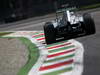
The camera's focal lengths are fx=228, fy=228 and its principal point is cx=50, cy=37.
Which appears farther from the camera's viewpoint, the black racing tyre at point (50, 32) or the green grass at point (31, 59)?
the black racing tyre at point (50, 32)

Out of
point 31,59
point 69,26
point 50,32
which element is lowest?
point 31,59

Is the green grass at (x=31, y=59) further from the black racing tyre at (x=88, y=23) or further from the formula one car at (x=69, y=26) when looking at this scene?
the black racing tyre at (x=88, y=23)

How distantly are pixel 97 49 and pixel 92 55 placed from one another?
813 mm

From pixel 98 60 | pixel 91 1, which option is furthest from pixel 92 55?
pixel 91 1

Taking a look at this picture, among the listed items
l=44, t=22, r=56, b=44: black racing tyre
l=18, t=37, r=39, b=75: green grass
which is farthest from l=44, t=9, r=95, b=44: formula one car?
l=18, t=37, r=39, b=75: green grass

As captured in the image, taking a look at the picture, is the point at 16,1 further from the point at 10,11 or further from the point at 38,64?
the point at 38,64

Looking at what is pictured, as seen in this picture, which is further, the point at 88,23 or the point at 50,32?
the point at 50,32

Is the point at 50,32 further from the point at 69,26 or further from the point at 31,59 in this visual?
the point at 31,59

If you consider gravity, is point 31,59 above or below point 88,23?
below

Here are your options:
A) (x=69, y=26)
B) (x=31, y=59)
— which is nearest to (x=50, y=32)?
(x=69, y=26)

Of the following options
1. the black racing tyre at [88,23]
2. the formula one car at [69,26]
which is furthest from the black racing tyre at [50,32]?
the black racing tyre at [88,23]

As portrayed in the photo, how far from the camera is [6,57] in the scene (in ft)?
33.0

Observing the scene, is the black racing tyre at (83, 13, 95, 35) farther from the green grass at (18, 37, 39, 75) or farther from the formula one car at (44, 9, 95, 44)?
the green grass at (18, 37, 39, 75)

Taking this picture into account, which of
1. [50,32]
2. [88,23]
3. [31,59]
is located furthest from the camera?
[50,32]
